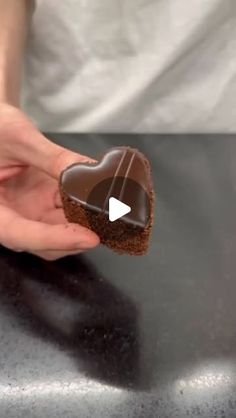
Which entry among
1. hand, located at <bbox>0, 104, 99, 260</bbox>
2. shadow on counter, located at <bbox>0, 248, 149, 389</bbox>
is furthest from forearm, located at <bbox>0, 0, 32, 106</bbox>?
shadow on counter, located at <bbox>0, 248, 149, 389</bbox>

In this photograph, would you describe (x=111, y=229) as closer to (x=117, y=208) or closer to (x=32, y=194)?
(x=117, y=208)

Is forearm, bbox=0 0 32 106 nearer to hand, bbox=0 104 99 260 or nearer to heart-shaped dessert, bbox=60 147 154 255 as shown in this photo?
hand, bbox=0 104 99 260

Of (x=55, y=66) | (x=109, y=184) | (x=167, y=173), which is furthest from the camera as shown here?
(x=55, y=66)

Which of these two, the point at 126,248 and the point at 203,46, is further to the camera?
the point at 203,46

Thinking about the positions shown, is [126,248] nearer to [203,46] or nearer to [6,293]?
[6,293]

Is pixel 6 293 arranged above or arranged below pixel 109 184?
below

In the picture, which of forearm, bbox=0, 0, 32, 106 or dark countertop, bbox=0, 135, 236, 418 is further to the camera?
forearm, bbox=0, 0, 32, 106

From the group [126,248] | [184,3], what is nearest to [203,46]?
[184,3]
